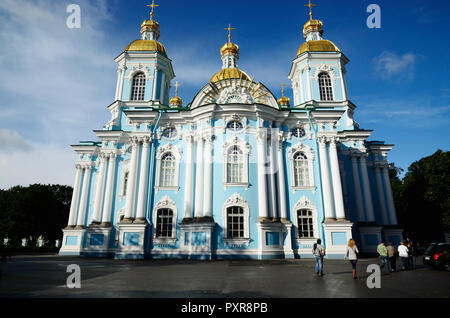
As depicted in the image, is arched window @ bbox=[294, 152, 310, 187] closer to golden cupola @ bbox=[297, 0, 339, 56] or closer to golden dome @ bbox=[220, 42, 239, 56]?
golden cupola @ bbox=[297, 0, 339, 56]

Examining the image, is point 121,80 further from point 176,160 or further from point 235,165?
point 235,165

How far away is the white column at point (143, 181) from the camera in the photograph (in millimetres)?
19466

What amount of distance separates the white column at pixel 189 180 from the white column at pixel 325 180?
9632 mm

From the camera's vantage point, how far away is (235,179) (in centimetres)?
1950

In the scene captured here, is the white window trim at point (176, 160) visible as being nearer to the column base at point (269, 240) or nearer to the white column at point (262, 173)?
the white column at point (262, 173)

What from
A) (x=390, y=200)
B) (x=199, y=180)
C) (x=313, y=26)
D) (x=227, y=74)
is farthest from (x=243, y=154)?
(x=313, y=26)

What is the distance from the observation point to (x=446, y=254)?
449 inches

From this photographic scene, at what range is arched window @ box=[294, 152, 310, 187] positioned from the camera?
66.8 feet

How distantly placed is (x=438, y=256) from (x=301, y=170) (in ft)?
32.8

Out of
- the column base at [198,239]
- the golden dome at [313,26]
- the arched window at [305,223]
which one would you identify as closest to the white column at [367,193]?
the arched window at [305,223]

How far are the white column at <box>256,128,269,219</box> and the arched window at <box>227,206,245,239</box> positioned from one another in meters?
1.40
